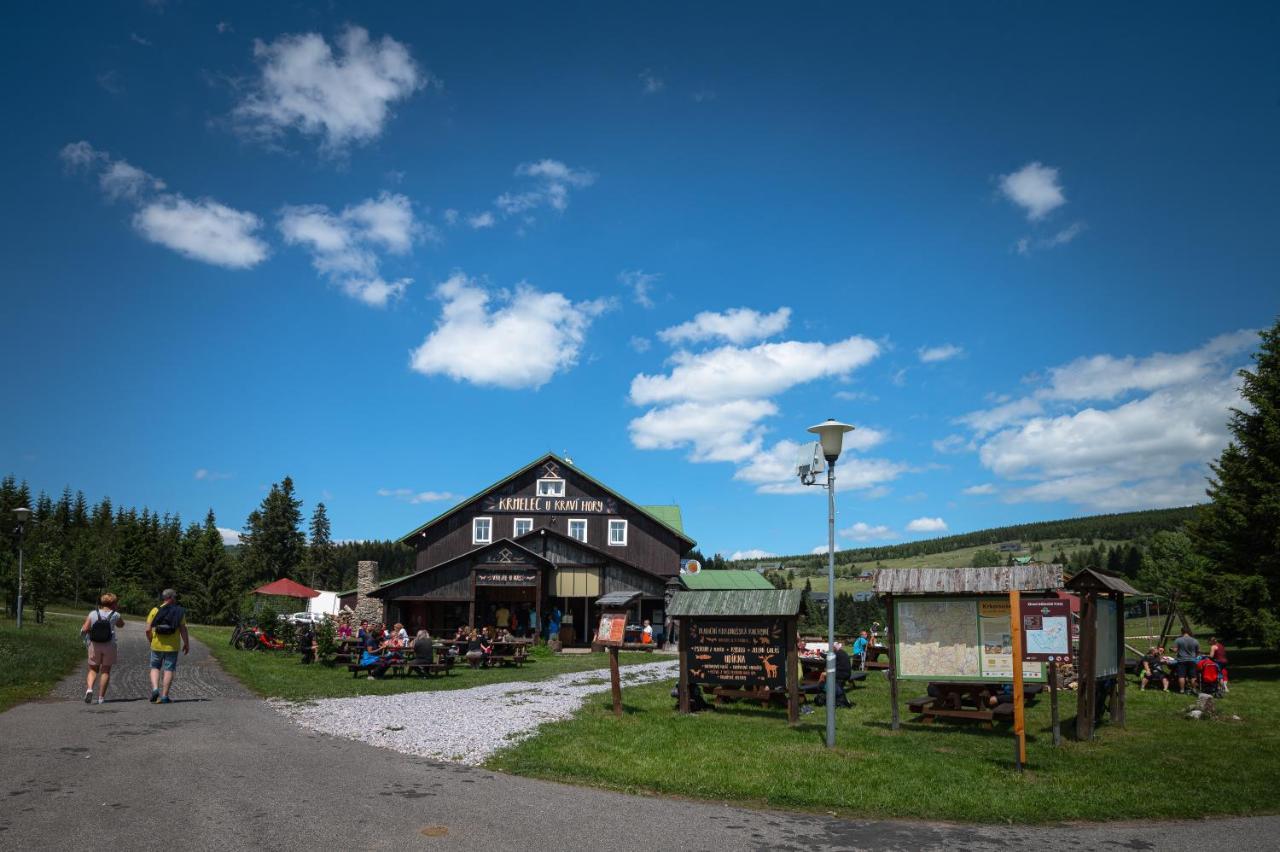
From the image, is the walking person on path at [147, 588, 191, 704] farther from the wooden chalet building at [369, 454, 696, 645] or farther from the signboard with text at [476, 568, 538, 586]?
the signboard with text at [476, 568, 538, 586]

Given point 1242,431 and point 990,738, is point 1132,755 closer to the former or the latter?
point 990,738

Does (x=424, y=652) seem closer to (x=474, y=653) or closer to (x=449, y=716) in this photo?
(x=474, y=653)

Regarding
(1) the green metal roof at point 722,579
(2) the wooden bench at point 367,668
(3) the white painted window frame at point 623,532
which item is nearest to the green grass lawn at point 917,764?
(2) the wooden bench at point 367,668

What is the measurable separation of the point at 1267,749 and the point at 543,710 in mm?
11172

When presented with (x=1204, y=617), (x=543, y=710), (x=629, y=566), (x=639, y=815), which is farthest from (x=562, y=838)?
(x=629, y=566)

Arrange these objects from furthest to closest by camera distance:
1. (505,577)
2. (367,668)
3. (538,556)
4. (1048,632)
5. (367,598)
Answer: (367,598), (538,556), (505,577), (367,668), (1048,632)

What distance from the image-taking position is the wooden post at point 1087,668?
12836 millimetres

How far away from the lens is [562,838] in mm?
7059

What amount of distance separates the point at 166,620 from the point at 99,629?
3.93 ft

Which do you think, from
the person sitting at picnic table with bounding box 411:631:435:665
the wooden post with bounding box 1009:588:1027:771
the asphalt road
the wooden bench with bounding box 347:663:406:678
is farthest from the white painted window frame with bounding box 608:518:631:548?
the asphalt road

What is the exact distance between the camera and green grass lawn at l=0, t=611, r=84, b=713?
14.7 metres

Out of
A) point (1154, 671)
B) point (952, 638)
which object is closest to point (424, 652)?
point (952, 638)

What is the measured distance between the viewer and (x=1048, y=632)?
1227cm

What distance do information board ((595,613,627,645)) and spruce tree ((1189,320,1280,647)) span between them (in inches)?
780
